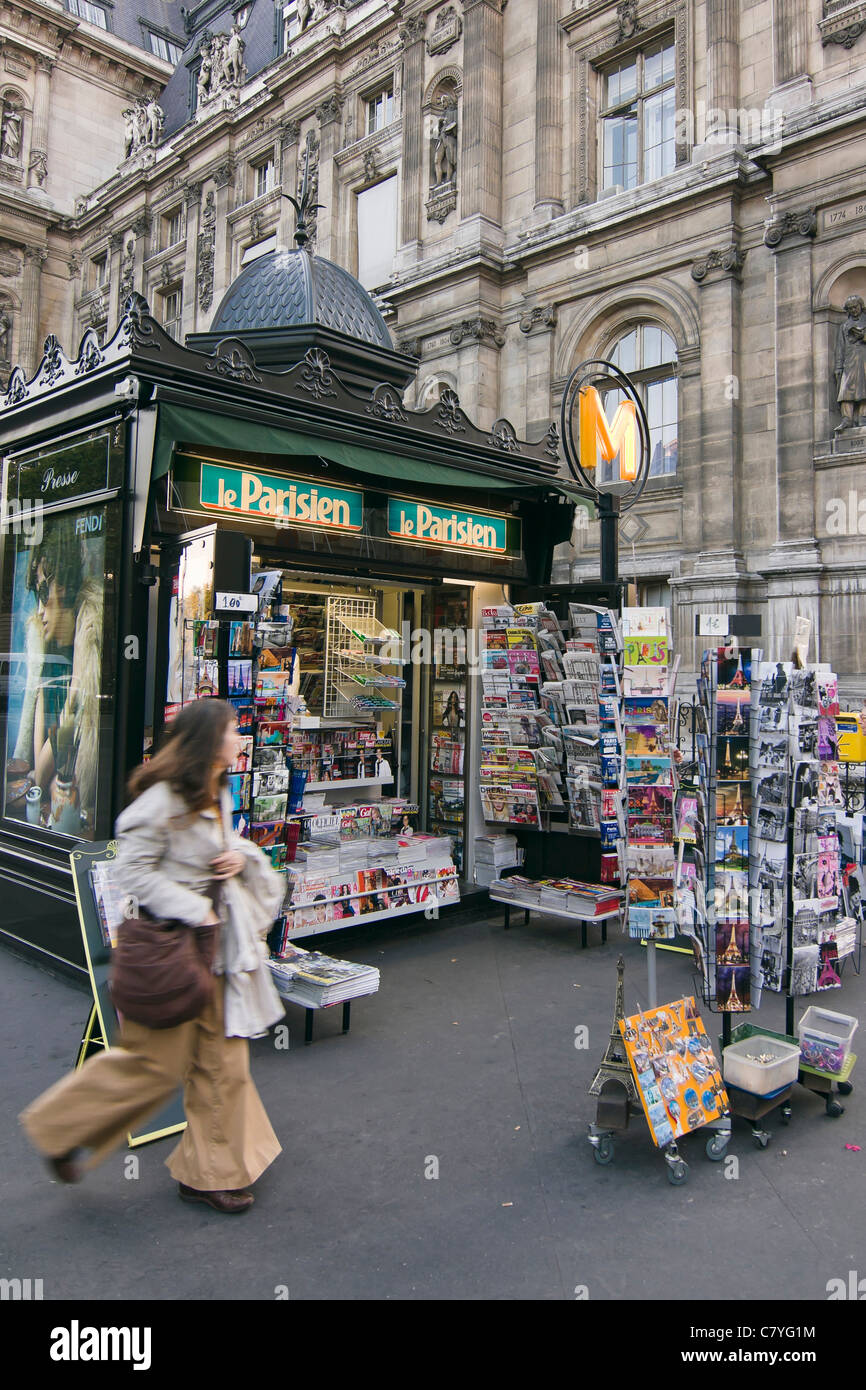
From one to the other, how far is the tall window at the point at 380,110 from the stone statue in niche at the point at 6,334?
1933 cm

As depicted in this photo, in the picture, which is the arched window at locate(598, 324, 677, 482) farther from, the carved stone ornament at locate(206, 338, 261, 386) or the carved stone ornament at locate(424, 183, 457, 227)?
the carved stone ornament at locate(206, 338, 261, 386)

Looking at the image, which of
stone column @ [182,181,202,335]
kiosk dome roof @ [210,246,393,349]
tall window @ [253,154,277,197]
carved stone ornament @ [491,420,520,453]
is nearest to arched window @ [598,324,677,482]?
kiosk dome roof @ [210,246,393,349]

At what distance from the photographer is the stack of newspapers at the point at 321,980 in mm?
5344

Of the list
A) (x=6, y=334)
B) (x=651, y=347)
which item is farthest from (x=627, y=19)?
(x=6, y=334)

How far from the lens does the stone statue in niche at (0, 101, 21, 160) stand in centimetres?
3709

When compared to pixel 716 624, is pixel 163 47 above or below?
above

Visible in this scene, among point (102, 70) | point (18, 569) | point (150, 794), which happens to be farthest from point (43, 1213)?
point (102, 70)

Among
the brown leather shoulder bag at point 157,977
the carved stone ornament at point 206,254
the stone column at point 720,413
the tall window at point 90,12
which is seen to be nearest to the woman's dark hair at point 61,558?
the brown leather shoulder bag at point 157,977

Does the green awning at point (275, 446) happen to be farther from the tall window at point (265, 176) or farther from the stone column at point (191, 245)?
the stone column at point (191, 245)

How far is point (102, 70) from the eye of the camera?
1560 inches

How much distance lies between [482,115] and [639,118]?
4048 millimetres

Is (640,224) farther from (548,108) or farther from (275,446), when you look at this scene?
(275,446)

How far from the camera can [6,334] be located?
37.2 m

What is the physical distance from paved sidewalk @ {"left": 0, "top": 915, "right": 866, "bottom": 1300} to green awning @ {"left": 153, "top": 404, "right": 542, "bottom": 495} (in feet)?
12.7
